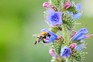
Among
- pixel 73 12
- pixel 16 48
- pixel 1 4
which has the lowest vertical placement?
pixel 73 12

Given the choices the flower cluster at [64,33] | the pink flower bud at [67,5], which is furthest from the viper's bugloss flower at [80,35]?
the pink flower bud at [67,5]

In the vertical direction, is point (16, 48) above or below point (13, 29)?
below

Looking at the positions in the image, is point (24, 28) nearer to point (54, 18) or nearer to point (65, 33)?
point (54, 18)

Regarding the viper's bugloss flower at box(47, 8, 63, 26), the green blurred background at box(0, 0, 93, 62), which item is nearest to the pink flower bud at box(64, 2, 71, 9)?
the viper's bugloss flower at box(47, 8, 63, 26)

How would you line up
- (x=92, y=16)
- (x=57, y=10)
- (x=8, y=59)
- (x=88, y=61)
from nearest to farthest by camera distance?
(x=57, y=10), (x=88, y=61), (x=8, y=59), (x=92, y=16)

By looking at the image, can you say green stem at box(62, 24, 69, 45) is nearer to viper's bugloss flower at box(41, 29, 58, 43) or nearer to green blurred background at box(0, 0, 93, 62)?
viper's bugloss flower at box(41, 29, 58, 43)

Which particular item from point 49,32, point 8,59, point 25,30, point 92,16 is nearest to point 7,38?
point 25,30

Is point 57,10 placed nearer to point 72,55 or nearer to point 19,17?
point 72,55

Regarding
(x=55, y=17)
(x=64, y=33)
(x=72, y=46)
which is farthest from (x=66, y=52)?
(x=55, y=17)

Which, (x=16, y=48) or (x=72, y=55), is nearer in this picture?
(x=72, y=55)
